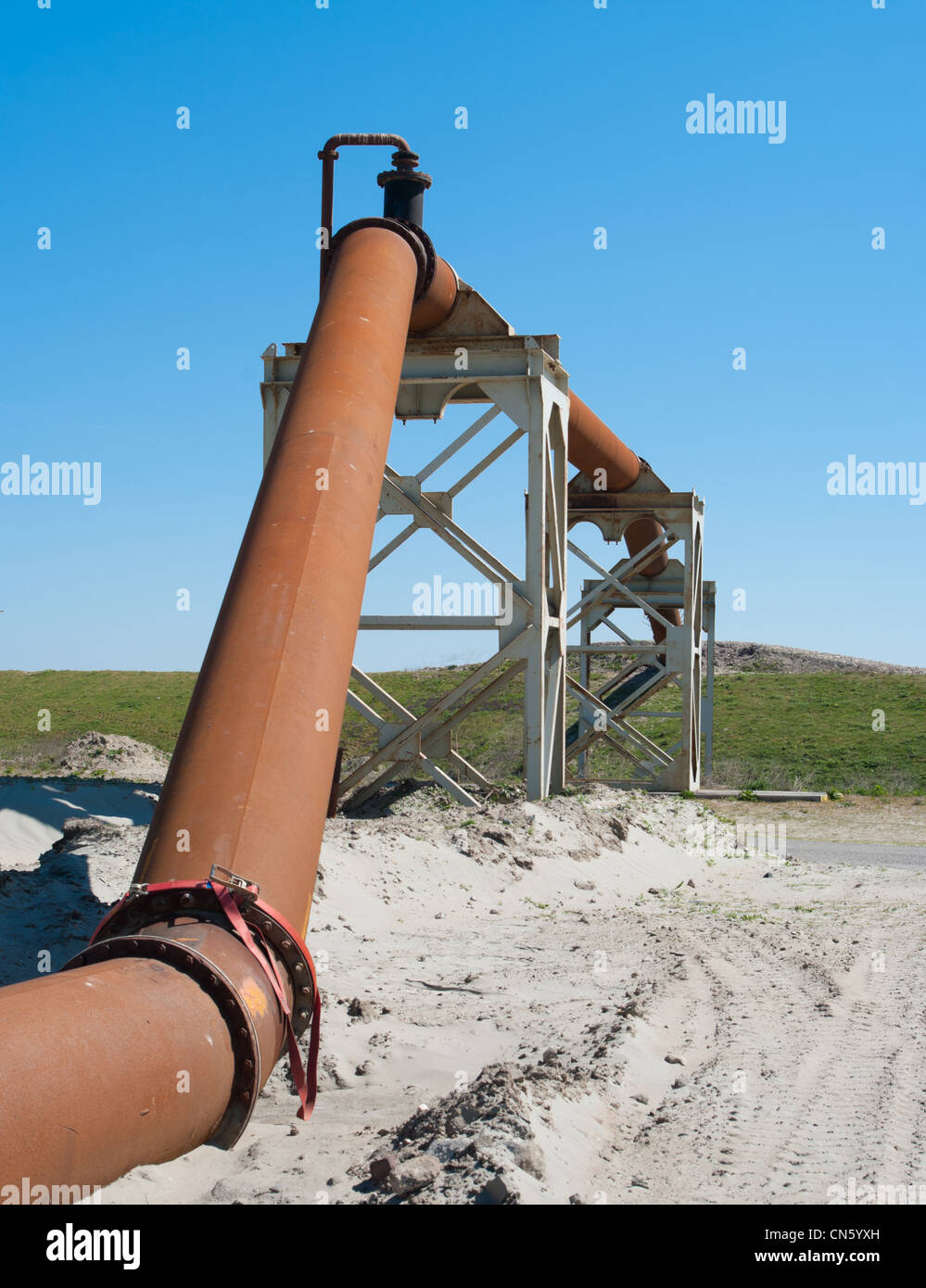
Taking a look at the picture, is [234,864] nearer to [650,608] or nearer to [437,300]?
[437,300]

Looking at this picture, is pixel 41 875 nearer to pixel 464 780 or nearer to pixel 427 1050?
pixel 427 1050

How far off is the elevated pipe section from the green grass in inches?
661

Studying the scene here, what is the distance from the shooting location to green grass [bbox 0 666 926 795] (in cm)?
2764

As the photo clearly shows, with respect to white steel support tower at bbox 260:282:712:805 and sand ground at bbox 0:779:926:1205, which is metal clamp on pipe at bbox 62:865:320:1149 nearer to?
sand ground at bbox 0:779:926:1205

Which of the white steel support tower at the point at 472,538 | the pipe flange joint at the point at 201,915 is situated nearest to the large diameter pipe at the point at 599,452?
the white steel support tower at the point at 472,538

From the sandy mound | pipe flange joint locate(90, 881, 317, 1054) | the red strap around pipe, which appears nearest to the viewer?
the red strap around pipe

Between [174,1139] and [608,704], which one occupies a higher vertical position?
[608,704]

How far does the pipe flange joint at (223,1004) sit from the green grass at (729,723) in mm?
18457

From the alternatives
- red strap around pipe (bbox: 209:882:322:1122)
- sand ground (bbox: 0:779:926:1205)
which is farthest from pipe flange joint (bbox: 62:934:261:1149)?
sand ground (bbox: 0:779:926:1205)

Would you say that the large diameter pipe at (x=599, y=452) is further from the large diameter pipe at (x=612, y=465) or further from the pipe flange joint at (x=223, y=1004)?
the pipe flange joint at (x=223, y=1004)

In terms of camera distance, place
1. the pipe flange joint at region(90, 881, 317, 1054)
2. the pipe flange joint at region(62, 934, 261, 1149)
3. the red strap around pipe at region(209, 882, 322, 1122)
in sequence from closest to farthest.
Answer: the pipe flange joint at region(62, 934, 261, 1149) → the red strap around pipe at region(209, 882, 322, 1122) → the pipe flange joint at region(90, 881, 317, 1054)

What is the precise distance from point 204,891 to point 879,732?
110ft
